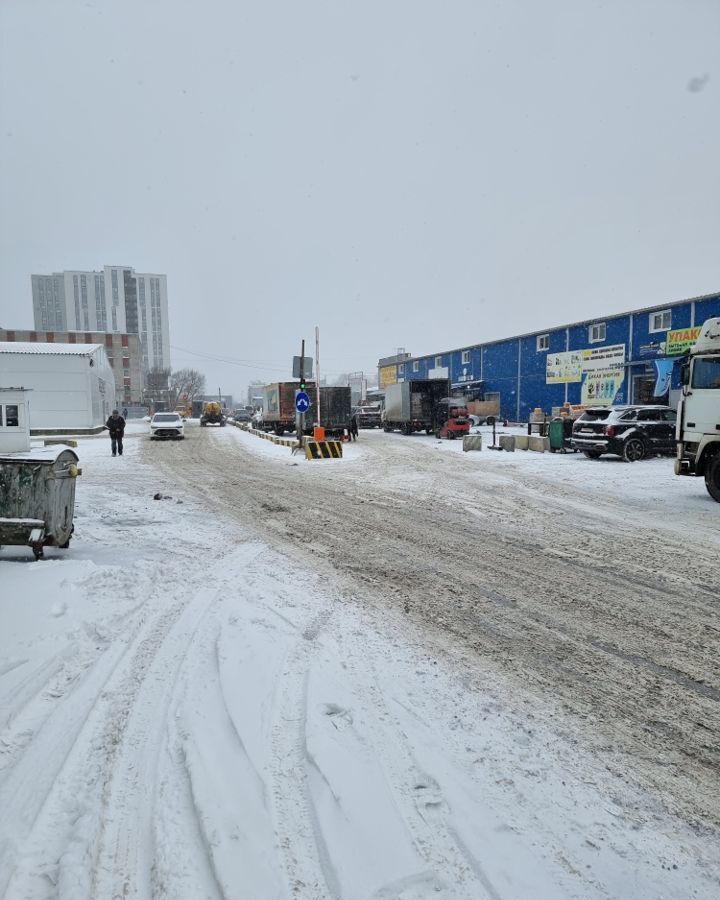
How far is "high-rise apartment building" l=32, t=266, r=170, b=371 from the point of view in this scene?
448ft

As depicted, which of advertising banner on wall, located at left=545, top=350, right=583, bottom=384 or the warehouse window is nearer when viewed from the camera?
→ the warehouse window

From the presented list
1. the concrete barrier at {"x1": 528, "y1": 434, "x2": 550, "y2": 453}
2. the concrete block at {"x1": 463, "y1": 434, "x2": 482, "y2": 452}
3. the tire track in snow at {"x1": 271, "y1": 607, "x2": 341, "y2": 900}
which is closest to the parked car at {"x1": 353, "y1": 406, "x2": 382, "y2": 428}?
the concrete block at {"x1": 463, "y1": 434, "x2": 482, "y2": 452}

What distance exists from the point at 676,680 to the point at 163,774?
322cm

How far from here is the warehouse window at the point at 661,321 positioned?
1144 inches

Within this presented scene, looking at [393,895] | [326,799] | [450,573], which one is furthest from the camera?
[450,573]

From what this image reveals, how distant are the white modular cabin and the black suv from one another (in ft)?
106

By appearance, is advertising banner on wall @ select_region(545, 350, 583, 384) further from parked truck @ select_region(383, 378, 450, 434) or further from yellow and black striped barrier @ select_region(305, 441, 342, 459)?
yellow and black striped barrier @ select_region(305, 441, 342, 459)

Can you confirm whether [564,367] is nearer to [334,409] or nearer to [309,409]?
[334,409]

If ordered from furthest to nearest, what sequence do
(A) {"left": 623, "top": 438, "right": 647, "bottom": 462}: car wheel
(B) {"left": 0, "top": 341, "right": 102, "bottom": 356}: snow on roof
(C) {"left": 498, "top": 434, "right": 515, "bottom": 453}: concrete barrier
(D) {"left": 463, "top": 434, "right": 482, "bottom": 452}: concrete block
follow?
(B) {"left": 0, "top": 341, "right": 102, "bottom": 356}: snow on roof < (D) {"left": 463, "top": 434, "right": 482, "bottom": 452}: concrete block < (C) {"left": 498, "top": 434, "right": 515, "bottom": 453}: concrete barrier < (A) {"left": 623, "top": 438, "right": 647, "bottom": 462}: car wheel

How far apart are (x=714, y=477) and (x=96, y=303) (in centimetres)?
15353

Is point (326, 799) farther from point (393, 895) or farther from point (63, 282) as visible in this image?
point (63, 282)

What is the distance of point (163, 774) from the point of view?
8.61 ft

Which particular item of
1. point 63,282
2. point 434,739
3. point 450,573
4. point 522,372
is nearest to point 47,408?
point 522,372

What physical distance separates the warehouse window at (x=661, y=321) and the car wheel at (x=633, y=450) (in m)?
15.7
